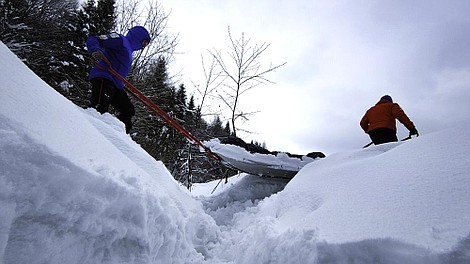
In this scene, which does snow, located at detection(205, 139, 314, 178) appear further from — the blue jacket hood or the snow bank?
the snow bank

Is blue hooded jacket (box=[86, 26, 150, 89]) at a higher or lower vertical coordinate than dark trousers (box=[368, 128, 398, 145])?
higher

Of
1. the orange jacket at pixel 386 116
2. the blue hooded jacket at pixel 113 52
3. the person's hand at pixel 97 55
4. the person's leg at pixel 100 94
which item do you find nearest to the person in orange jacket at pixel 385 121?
the orange jacket at pixel 386 116

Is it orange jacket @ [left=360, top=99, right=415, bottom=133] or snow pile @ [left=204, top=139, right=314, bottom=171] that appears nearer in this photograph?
snow pile @ [left=204, top=139, right=314, bottom=171]

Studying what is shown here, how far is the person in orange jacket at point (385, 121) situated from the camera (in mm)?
4270

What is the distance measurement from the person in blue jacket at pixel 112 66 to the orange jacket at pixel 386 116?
13.3 ft

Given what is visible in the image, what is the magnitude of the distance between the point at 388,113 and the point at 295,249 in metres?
3.94

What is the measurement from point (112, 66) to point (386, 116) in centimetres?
447

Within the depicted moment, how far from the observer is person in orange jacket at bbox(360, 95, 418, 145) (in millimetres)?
4270

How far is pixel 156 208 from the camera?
153cm

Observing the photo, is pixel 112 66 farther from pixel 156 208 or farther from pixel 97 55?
pixel 156 208

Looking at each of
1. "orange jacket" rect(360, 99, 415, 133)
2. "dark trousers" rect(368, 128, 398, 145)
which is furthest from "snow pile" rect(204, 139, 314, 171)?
"orange jacket" rect(360, 99, 415, 133)

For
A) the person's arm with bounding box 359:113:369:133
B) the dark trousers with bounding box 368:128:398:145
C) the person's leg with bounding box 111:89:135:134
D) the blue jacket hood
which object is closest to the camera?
the person's leg with bounding box 111:89:135:134

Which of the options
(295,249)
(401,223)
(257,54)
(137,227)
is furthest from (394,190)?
(257,54)

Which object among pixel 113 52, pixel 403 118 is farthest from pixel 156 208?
pixel 403 118
